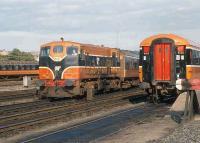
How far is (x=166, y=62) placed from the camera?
76.8 feet

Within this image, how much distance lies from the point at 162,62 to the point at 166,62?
21 cm

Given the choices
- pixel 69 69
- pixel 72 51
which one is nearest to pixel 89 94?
pixel 69 69

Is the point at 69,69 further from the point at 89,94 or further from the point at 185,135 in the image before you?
the point at 185,135

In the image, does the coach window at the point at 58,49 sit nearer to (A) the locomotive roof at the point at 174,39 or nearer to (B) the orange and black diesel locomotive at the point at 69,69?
(B) the orange and black diesel locomotive at the point at 69,69

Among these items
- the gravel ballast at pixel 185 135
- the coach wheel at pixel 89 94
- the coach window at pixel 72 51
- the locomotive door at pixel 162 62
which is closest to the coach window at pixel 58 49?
the coach window at pixel 72 51

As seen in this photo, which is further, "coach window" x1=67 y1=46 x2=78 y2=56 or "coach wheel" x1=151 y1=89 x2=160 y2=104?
"coach window" x1=67 y1=46 x2=78 y2=56

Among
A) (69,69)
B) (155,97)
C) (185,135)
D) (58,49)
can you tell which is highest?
(58,49)

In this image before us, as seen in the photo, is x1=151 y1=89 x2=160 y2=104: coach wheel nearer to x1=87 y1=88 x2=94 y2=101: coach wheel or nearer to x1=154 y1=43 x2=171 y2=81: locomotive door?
x1=154 y1=43 x2=171 y2=81: locomotive door

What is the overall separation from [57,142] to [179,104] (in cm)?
1092

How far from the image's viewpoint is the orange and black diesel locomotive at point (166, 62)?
2303 cm

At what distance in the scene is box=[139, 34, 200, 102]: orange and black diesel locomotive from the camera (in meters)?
23.0

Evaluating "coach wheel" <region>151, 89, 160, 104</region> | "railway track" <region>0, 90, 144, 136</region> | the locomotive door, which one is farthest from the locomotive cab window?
the locomotive door

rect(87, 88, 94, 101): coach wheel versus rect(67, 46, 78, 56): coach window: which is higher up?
rect(67, 46, 78, 56): coach window

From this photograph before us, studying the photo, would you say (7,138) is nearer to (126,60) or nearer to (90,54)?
(90,54)
